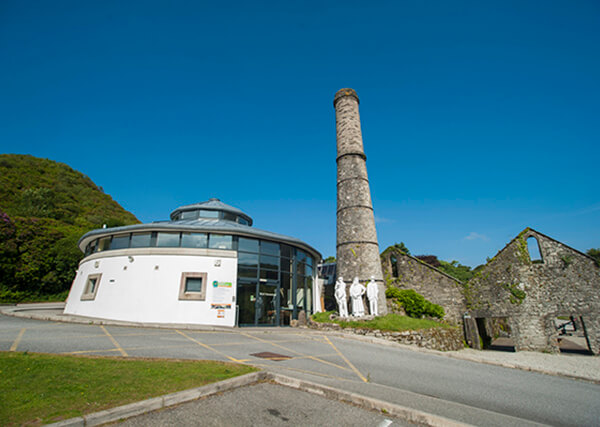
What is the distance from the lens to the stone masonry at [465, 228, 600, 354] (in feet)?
53.0

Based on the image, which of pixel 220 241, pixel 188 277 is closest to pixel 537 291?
pixel 220 241

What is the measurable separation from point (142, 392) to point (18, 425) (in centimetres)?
141

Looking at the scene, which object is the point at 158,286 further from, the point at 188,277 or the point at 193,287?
the point at 193,287

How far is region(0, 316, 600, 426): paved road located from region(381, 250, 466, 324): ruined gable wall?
10308 millimetres

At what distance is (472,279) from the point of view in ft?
63.3

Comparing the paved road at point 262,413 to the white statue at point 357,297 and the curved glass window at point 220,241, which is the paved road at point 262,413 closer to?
the curved glass window at point 220,241

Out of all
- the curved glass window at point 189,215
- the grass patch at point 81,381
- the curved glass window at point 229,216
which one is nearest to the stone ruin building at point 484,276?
the curved glass window at point 229,216

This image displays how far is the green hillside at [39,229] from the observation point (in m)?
27.6

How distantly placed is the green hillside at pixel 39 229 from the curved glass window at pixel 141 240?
1943cm

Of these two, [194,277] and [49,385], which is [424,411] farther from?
[194,277]

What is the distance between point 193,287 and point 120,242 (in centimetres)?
580

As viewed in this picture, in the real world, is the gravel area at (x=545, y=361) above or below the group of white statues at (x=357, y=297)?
below

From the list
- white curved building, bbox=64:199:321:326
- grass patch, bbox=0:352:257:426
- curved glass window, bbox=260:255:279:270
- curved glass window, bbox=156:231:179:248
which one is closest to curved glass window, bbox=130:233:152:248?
white curved building, bbox=64:199:321:326

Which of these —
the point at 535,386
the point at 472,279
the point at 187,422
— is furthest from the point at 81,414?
the point at 472,279
